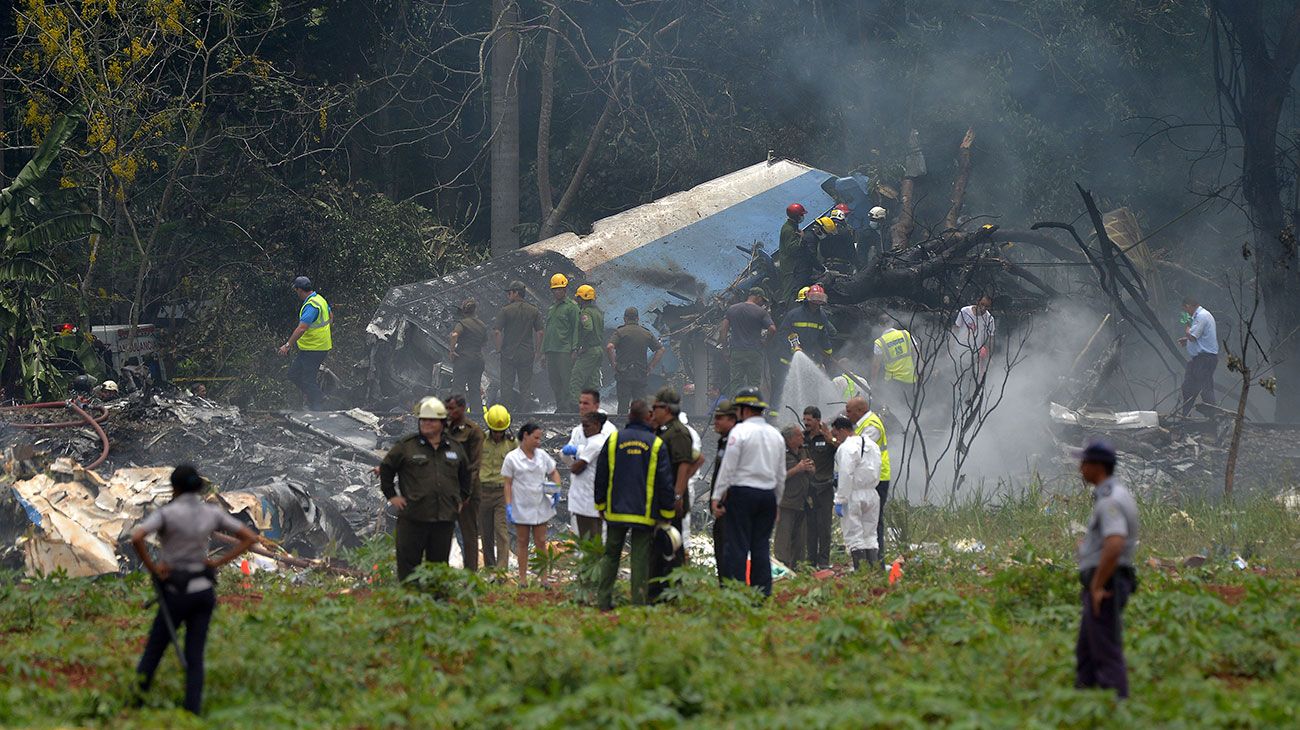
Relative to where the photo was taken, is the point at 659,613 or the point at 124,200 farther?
the point at 124,200

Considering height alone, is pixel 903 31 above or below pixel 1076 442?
above

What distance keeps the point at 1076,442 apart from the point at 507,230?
10.4 meters

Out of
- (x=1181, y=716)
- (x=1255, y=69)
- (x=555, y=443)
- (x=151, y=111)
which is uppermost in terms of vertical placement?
(x=1255, y=69)

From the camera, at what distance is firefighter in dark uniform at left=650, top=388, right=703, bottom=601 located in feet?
33.0

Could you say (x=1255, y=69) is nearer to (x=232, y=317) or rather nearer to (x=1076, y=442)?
(x=1076, y=442)

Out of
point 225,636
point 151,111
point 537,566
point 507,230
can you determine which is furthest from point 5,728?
point 507,230

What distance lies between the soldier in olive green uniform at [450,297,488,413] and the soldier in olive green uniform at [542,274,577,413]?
32.9 inches

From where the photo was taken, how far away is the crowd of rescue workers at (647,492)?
6801 millimetres

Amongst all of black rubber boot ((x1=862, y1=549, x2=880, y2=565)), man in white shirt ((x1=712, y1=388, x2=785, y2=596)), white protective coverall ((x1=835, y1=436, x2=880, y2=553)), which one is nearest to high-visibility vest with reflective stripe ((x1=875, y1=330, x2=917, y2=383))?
white protective coverall ((x1=835, y1=436, x2=880, y2=553))

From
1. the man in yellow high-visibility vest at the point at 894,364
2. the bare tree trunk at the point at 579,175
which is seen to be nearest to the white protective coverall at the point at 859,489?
the man in yellow high-visibility vest at the point at 894,364

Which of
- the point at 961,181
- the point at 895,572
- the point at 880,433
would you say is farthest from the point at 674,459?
the point at 961,181

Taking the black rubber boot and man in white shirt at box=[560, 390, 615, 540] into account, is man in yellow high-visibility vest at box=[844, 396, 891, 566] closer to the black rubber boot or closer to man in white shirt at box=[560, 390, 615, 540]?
the black rubber boot

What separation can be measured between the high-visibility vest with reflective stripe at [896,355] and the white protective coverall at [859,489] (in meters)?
4.95

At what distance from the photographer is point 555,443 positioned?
16.2 metres
